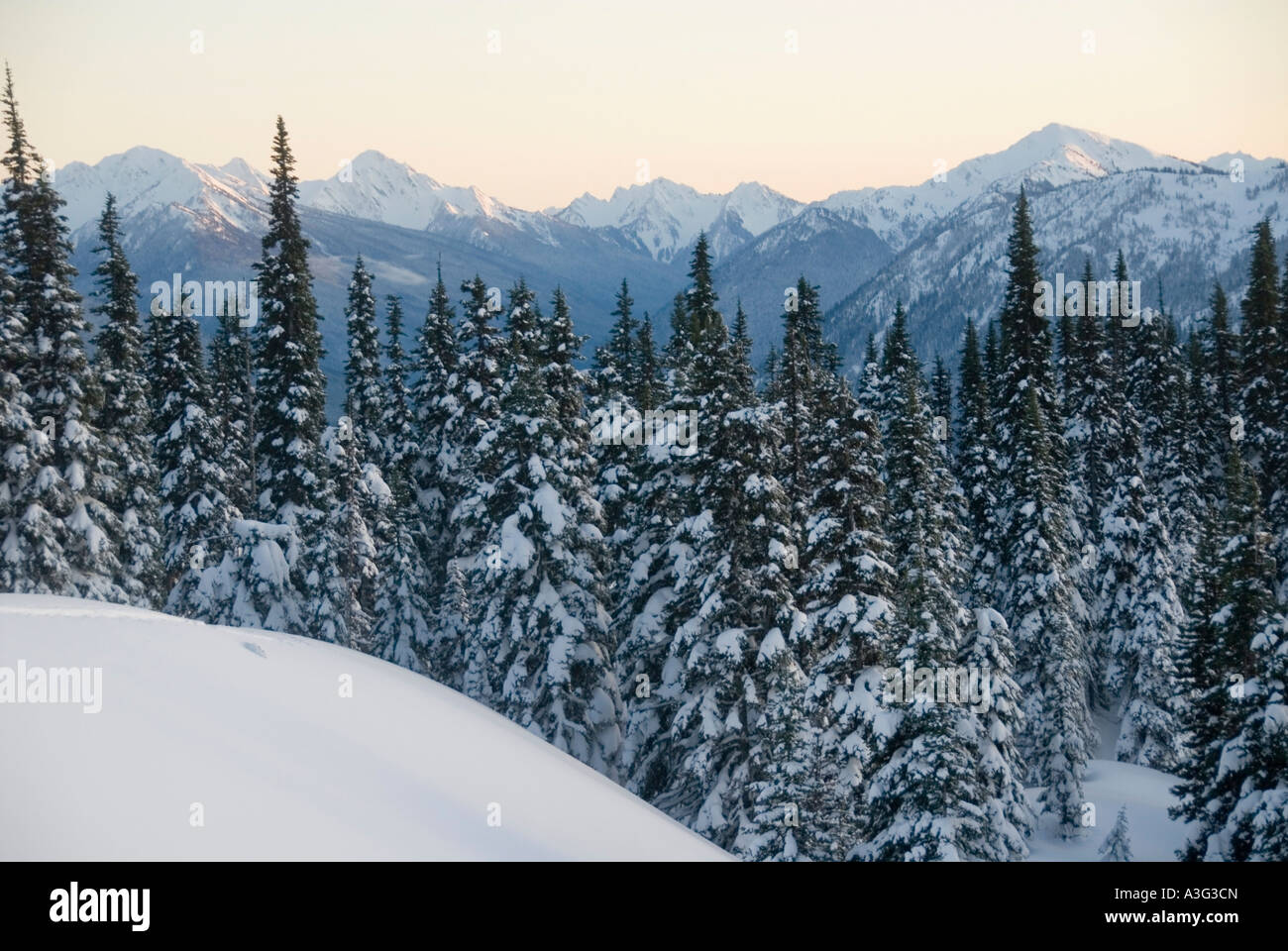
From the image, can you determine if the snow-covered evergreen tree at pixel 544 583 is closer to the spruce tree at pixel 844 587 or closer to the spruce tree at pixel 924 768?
the spruce tree at pixel 844 587

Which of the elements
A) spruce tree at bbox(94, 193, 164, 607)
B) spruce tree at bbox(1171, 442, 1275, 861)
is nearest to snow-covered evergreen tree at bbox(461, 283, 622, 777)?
spruce tree at bbox(94, 193, 164, 607)

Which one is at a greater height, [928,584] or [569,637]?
[928,584]

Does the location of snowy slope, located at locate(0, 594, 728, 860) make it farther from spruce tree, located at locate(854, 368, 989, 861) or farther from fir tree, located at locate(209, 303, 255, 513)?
fir tree, located at locate(209, 303, 255, 513)

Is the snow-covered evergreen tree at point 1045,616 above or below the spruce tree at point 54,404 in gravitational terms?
below

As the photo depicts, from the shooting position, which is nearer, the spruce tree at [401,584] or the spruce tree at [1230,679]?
the spruce tree at [1230,679]

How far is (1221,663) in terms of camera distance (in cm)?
2266

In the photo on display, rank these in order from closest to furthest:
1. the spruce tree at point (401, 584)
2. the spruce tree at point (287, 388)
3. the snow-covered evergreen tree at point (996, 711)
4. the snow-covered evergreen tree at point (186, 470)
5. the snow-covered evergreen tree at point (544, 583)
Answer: the snow-covered evergreen tree at point (996, 711), the snow-covered evergreen tree at point (544, 583), the spruce tree at point (287, 388), the snow-covered evergreen tree at point (186, 470), the spruce tree at point (401, 584)

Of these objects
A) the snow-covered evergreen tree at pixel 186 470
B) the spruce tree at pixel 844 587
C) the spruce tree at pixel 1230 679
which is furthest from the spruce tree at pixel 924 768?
the snow-covered evergreen tree at pixel 186 470

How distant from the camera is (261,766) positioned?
9844 mm

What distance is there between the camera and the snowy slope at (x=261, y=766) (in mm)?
8086

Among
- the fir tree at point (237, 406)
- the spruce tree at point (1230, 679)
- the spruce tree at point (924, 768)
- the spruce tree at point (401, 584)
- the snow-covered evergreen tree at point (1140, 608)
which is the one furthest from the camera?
the fir tree at point (237, 406)
